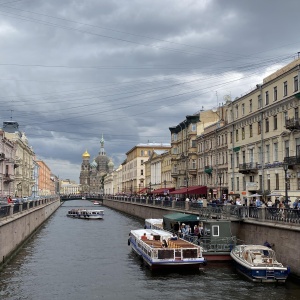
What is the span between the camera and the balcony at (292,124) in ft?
132

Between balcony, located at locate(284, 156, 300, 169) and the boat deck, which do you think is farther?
balcony, located at locate(284, 156, 300, 169)

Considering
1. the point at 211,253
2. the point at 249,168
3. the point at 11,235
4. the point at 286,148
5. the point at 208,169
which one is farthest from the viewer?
the point at 208,169

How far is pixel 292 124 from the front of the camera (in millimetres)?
40719

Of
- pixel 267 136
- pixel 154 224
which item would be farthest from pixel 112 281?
pixel 267 136

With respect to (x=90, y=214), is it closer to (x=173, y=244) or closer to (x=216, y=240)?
(x=216, y=240)

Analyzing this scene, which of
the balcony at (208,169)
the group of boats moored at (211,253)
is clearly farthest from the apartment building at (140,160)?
the group of boats moored at (211,253)

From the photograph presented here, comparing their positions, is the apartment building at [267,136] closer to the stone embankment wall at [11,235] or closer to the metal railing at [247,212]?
the metal railing at [247,212]

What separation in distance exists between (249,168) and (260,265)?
85.2 feet

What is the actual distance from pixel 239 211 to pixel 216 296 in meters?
11.9

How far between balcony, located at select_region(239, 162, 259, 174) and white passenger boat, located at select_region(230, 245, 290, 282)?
891 inches

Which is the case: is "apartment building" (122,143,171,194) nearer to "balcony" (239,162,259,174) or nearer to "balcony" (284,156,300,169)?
"balcony" (239,162,259,174)

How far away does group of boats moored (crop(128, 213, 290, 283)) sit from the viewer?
996 inches

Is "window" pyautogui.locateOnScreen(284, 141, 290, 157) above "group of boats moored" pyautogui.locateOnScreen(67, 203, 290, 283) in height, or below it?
above

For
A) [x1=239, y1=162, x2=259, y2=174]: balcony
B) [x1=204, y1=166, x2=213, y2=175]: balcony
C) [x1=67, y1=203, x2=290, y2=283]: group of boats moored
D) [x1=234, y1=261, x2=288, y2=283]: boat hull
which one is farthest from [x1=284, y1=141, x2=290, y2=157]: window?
[x1=204, y1=166, x2=213, y2=175]: balcony
